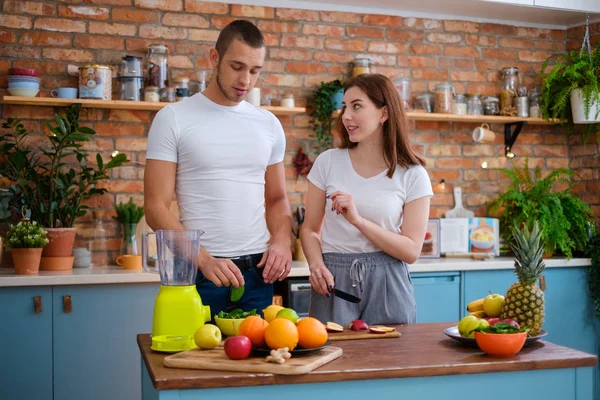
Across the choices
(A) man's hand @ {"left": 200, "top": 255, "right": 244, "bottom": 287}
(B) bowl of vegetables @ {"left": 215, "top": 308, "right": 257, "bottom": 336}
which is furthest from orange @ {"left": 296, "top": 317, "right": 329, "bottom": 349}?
(A) man's hand @ {"left": 200, "top": 255, "right": 244, "bottom": 287}

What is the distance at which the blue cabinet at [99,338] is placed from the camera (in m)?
3.52

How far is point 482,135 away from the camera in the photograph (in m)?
4.66

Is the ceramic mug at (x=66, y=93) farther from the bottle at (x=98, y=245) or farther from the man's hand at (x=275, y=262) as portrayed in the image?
the man's hand at (x=275, y=262)

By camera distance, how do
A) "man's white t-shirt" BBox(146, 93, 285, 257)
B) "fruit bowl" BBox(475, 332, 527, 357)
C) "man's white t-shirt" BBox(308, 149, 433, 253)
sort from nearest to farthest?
"fruit bowl" BBox(475, 332, 527, 357)
"man's white t-shirt" BBox(146, 93, 285, 257)
"man's white t-shirt" BBox(308, 149, 433, 253)

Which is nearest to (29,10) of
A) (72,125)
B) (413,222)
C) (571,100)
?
(72,125)

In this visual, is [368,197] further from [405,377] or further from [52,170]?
[52,170]

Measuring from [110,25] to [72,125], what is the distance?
0.66 metres

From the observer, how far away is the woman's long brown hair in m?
2.58

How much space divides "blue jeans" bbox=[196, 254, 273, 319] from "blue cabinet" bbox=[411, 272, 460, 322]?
1689mm

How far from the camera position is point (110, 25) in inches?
163

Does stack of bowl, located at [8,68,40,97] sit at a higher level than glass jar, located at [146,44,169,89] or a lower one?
lower

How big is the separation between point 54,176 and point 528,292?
8.89ft

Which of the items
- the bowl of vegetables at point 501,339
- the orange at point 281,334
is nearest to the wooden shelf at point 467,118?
the bowl of vegetables at point 501,339

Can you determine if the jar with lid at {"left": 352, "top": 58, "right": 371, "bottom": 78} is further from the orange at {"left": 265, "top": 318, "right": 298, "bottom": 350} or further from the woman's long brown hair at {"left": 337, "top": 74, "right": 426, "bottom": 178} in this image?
the orange at {"left": 265, "top": 318, "right": 298, "bottom": 350}
